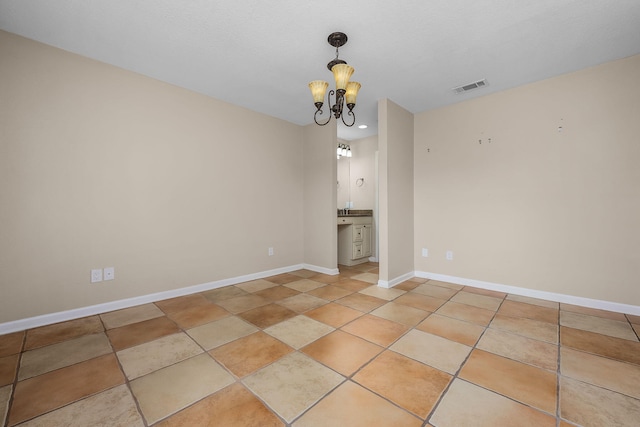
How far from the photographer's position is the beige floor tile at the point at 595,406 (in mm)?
1301

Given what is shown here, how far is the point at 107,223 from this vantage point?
8.89 ft

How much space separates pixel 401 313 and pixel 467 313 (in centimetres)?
67

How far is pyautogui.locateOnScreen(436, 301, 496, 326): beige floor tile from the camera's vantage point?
2.49m

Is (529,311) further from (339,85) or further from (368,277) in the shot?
(339,85)

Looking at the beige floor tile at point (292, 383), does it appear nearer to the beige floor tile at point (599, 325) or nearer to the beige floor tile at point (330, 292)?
the beige floor tile at point (330, 292)

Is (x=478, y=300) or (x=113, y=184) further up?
(x=113, y=184)

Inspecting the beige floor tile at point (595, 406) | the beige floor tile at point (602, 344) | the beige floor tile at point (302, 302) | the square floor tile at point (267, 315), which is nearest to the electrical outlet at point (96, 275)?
the square floor tile at point (267, 315)

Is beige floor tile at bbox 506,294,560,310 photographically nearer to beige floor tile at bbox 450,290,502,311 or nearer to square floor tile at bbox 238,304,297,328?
beige floor tile at bbox 450,290,502,311

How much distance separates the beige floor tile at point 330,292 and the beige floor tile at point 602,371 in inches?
78.8

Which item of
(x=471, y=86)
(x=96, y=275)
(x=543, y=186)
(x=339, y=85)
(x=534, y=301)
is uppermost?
(x=471, y=86)

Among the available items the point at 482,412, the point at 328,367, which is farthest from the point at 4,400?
the point at 482,412

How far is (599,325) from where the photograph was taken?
7.82ft

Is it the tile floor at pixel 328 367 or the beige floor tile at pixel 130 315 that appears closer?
the tile floor at pixel 328 367

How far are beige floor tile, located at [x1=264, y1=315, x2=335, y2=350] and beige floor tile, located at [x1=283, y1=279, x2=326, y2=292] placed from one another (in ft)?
3.17
